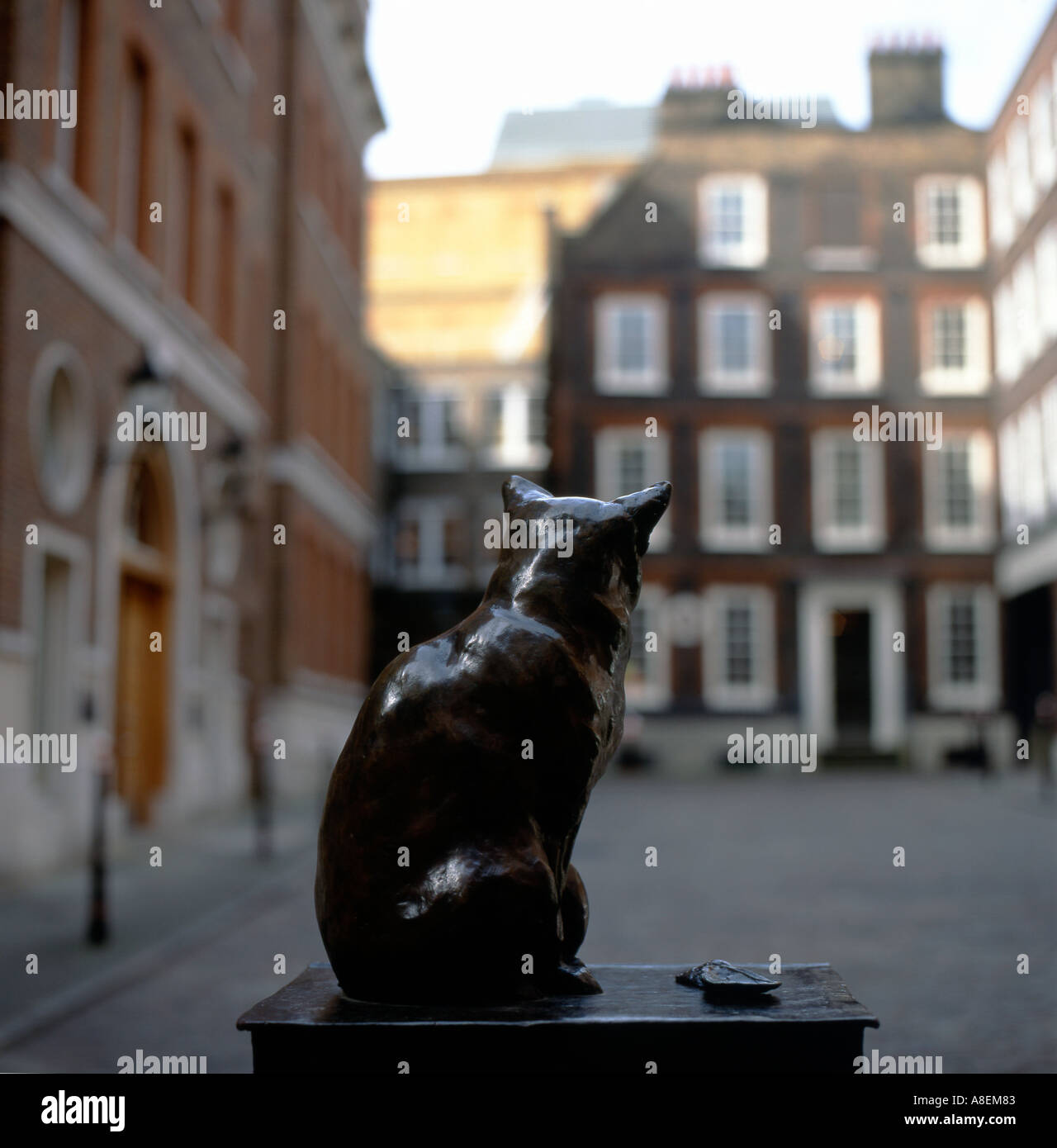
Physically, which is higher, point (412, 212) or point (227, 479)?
point (412, 212)

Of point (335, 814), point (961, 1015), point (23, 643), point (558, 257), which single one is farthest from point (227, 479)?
point (558, 257)

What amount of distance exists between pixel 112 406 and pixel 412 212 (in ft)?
131

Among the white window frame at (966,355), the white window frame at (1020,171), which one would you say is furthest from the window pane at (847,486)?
the white window frame at (1020,171)

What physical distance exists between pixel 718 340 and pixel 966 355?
625cm

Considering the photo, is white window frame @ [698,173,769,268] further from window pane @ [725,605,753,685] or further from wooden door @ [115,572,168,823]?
wooden door @ [115,572,168,823]

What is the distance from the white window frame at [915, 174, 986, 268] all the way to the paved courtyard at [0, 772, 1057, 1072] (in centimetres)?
1974

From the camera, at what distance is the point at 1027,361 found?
28.7 metres

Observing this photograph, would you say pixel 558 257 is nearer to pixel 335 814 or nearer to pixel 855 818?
pixel 855 818

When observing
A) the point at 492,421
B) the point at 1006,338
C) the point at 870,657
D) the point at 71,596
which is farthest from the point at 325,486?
the point at 1006,338

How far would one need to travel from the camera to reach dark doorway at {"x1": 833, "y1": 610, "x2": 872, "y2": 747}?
31781mm

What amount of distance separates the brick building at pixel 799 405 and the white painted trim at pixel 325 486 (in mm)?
5914
